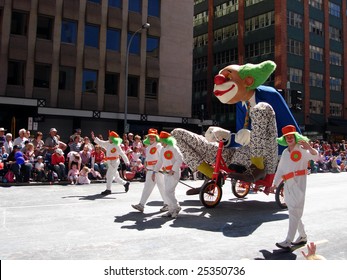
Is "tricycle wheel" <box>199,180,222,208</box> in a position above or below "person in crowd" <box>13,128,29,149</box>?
below

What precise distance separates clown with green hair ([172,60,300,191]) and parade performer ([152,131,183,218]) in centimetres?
135

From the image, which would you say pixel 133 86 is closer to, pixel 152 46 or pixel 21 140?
pixel 152 46

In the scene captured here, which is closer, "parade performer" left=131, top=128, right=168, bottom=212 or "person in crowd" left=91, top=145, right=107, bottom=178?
"parade performer" left=131, top=128, right=168, bottom=212

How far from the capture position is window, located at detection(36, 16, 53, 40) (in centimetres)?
2483

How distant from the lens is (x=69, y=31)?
1026 inches

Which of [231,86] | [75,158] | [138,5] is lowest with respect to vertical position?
[75,158]

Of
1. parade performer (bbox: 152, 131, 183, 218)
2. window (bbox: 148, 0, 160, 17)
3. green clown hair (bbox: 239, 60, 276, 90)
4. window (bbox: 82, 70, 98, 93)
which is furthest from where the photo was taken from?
window (bbox: 148, 0, 160, 17)

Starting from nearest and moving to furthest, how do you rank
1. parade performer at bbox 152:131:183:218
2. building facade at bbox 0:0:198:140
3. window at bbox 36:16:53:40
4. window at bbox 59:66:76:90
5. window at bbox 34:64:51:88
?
parade performer at bbox 152:131:183:218
building facade at bbox 0:0:198:140
window at bbox 34:64:51:88
window at bbox 36:16:53:40
window at bbox 59:66:76:90

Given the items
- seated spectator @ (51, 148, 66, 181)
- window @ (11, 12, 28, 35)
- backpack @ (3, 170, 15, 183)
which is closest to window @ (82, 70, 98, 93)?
window @ (11, 12, 28, 35)

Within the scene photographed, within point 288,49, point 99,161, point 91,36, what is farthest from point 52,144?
point 288,49

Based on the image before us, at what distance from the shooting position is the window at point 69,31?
84.6ft

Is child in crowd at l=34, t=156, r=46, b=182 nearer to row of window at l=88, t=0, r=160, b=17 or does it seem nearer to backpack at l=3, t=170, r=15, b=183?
backpack at l=3, t=170, r=15, b=183

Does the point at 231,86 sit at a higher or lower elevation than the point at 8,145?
higher

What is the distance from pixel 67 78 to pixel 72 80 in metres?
0.37
